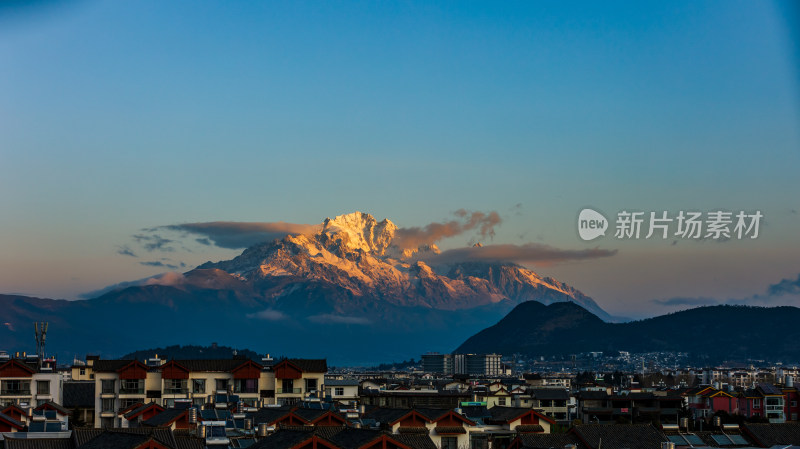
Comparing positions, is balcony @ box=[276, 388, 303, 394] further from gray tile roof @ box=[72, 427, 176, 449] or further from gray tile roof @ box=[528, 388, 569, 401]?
gray tile roof @ box=[72, 427, 176, 449]

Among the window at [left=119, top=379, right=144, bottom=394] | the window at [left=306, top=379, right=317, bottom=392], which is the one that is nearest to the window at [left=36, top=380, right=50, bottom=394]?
the window at [left=119, top=379, right=144, bottom=394]

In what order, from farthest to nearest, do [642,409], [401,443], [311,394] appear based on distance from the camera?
[642,409] → [311,394] → [401,443]

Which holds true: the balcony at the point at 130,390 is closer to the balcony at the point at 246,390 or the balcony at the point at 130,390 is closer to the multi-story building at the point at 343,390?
the balcony at the point at 246,390

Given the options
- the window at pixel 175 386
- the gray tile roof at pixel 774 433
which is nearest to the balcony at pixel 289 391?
the window at pixel 175 386

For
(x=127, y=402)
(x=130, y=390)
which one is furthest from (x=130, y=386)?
(x=127, y=402)

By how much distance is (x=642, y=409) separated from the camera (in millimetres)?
74375

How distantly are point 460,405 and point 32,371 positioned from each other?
66.7 ft

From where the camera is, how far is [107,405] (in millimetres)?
56562

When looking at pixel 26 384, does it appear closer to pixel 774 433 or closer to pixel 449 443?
pixel 449 443

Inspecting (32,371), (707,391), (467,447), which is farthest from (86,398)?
(707,391)

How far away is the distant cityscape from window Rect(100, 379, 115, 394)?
0.15ft

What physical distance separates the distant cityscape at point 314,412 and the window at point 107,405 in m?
0.07

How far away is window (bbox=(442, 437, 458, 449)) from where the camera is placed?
44781 millimetres

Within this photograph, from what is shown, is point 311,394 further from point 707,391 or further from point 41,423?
point 707,391
